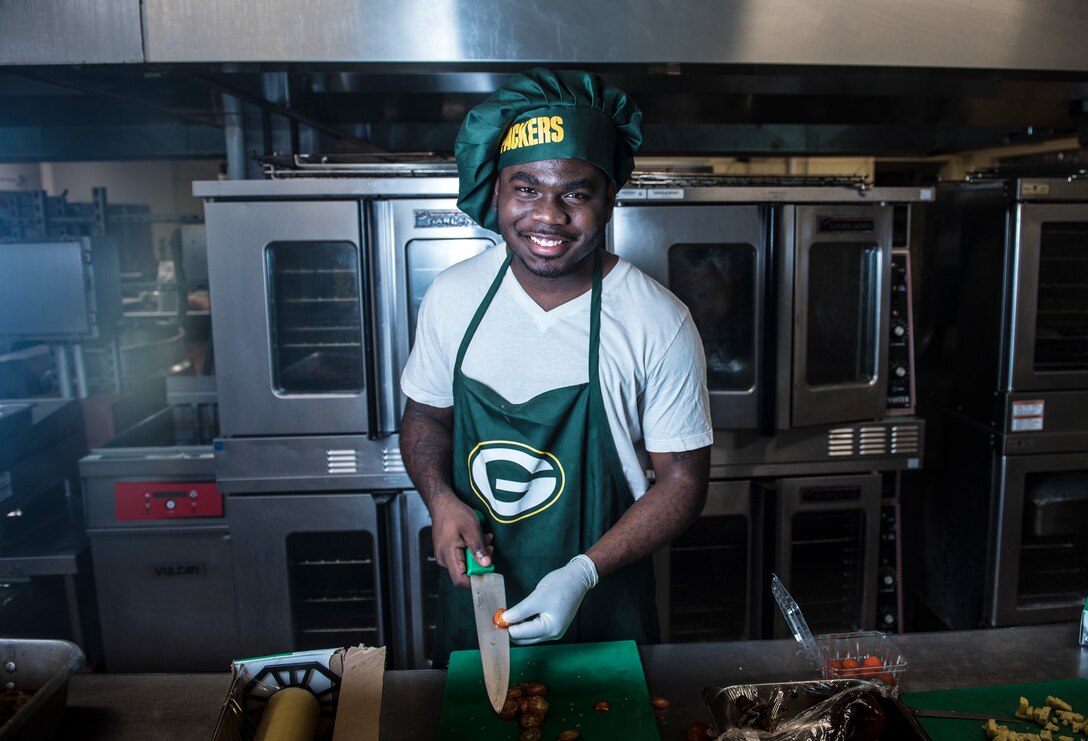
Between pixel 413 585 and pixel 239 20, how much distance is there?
175 centimetres

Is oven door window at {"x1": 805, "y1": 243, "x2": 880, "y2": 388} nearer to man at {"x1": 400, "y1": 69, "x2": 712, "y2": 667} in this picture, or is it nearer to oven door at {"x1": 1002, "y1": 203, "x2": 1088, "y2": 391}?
oven door at {"x1": 1002, "y1": 203, "x2": 1088, "y2": 391}

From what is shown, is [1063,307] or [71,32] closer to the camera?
[71,32]

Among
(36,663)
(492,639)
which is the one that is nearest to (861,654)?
(492,639)

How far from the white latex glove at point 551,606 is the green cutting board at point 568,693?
1.9 inches

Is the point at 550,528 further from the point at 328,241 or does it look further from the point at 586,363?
the point at 328,241

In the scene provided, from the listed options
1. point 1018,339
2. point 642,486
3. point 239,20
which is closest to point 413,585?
point 642,486

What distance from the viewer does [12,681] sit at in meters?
1.22

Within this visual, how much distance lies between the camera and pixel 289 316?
8.54 ft

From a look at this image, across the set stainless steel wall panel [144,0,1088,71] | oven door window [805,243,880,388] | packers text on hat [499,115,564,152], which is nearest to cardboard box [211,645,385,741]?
packers text on hat [499,115,564,152]

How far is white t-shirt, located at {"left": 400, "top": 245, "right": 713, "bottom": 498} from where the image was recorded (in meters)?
1.64

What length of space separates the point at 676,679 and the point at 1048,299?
7.54 feet

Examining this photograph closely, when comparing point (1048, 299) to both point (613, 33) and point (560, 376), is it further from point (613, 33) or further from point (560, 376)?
point (560, 376)

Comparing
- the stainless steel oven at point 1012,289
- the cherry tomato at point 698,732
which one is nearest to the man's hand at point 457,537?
the cherry tomato at point 698,732

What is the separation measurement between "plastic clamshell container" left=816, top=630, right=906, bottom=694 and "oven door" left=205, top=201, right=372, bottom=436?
5.36ft
